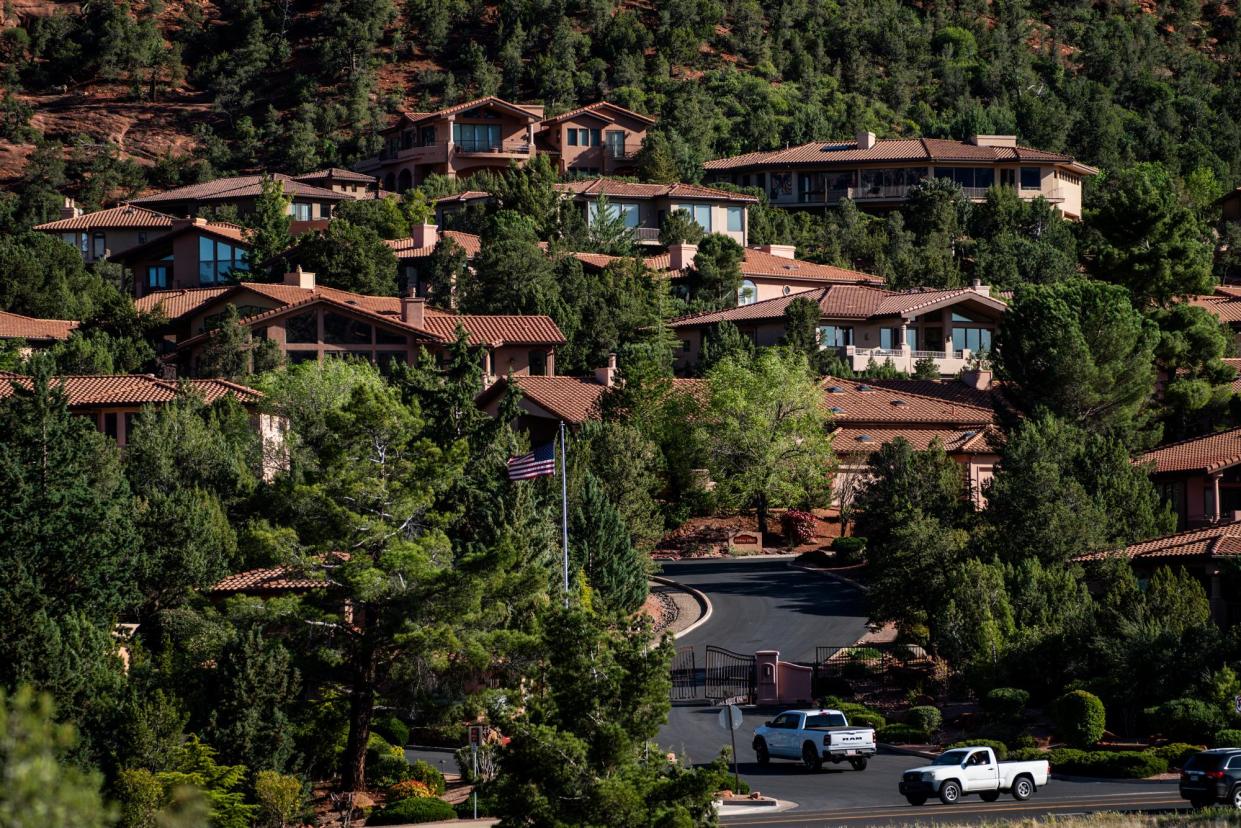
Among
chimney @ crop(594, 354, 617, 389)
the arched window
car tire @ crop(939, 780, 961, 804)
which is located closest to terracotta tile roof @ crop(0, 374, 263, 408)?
chimney @ crop(594, 354, 617, 389)

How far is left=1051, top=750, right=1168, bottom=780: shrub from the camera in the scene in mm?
46500

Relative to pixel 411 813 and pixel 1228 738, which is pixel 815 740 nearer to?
pixel 1228 738

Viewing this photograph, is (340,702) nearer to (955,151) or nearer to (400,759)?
(400,759)

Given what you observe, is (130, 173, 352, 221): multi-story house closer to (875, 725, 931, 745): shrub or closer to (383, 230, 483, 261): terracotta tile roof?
(383, 230, 483, 261): terracotta tile roof

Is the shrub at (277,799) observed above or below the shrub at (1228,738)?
below

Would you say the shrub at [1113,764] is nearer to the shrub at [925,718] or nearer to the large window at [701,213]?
the shrub at [925,718]

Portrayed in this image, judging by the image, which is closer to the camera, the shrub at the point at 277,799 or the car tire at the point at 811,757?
the shrub at the point at 277,799

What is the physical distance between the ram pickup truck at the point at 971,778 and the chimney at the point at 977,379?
158 feet

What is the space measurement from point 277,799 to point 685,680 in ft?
59.3

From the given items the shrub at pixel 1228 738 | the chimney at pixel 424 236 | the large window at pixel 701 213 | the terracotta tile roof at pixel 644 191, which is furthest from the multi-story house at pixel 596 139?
the shrub at pixel 1228 738

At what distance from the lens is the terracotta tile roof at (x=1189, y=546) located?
59656mm

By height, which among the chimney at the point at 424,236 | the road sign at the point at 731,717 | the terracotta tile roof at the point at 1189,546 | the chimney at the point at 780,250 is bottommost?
the road sign at the point at 731,717

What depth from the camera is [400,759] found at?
157 feet

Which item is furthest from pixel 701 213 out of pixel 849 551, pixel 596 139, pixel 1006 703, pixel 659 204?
pixel 1006 703
